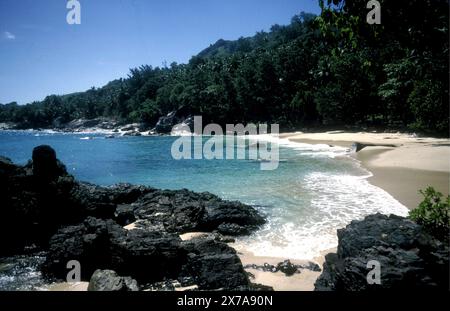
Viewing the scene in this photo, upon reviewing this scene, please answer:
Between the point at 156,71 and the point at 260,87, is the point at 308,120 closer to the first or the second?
the point at 260,87

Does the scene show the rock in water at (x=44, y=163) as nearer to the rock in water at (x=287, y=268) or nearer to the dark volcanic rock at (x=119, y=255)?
the dark volcanic rock at (x=119, y=255)

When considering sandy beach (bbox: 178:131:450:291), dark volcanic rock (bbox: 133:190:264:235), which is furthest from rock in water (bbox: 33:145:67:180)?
sandy beach (bbox: 178:131:450:291)

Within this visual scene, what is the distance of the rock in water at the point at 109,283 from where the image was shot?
253 inches

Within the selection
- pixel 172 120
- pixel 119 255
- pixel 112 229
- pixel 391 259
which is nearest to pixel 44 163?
pixel 112 229

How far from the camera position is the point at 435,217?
6762 mm

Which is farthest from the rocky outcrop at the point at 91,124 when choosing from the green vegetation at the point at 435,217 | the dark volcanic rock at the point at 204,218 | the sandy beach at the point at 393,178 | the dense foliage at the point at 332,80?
the green vegetation at the point at 435,217

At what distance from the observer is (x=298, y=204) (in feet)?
51.5

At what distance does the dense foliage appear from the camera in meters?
5.73

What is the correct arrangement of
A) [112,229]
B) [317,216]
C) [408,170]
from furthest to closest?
1. [408,170]
2. [317,216]
3. [112,229]

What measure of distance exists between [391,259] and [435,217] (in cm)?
203

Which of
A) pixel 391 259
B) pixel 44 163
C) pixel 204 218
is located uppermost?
pixel 44 163

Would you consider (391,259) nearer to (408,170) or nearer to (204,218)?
(204,218)

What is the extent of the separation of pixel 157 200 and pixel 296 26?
124321mm
